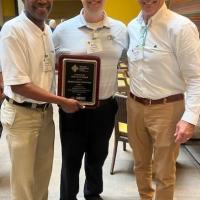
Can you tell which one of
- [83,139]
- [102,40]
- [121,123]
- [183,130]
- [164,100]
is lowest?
[121,123]

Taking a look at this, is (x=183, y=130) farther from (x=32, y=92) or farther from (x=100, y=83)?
(x=32, y=92)

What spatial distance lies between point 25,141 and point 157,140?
81 centimetres

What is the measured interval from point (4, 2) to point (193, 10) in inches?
412

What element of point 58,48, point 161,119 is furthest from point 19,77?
point 161,119

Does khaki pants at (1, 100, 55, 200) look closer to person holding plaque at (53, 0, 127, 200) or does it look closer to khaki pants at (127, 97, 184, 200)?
person holding plaque at (53, 0, 127, 200)

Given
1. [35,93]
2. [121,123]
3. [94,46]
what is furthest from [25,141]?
[121,123]

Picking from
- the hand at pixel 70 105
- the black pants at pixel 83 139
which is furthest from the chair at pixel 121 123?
the hand at pixel 70 105

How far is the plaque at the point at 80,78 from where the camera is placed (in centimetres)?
221

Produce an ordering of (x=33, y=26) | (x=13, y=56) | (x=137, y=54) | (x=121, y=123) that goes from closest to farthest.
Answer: (x=13, y=56)
(x=33, y=26)
(x=137, y=54)
(x=121, y=123)

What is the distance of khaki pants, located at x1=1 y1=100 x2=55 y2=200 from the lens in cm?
216

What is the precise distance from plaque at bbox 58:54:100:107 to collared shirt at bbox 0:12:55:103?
84mm

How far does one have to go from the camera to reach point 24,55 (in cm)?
202

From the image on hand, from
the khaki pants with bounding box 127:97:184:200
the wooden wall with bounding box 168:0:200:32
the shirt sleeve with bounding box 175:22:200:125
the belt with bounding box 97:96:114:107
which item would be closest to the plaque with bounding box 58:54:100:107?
the belt with bounding box 97:96:114:107

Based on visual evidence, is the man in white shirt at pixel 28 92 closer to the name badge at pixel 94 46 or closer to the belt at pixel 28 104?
the belt at pixel 28 104
